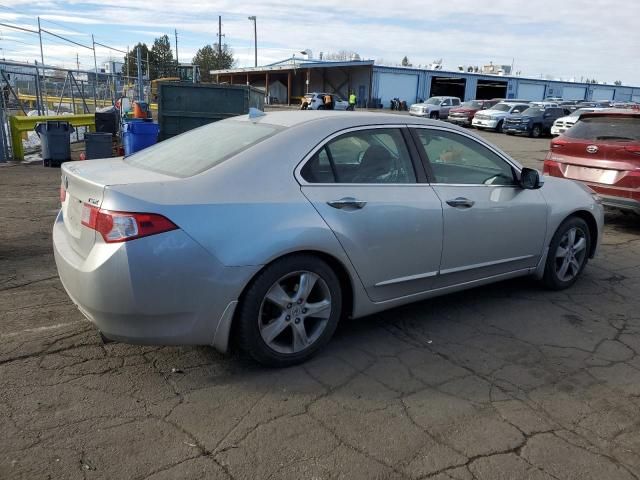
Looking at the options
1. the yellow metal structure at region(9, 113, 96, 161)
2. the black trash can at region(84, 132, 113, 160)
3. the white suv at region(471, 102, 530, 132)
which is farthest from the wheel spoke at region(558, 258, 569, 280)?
the white suv at region(471, 102, 530, 132)

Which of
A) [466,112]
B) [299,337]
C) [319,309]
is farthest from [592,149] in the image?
[466,112]

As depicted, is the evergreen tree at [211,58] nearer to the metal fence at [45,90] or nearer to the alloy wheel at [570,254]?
the metal fence at [45,90]

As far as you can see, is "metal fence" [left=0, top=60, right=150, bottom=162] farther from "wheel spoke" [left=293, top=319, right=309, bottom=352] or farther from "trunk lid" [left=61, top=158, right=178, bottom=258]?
"wheel spoke" [left=293, top=319, right=309, bottom=352]

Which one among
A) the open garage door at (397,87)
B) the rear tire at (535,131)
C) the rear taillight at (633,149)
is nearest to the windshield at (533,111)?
the rear tire at (535,131)

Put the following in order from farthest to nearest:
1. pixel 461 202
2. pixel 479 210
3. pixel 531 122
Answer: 1. pixel 531 122
2. pixel 479 210
3. pixel 461 202

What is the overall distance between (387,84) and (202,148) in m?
50.0

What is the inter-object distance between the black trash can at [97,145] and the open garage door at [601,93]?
216ft

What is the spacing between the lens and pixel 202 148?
3.72 meters

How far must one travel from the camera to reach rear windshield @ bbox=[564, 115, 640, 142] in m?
7.18

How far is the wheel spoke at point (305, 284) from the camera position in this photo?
10.9ft

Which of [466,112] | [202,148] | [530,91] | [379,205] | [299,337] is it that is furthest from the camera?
[530,91]

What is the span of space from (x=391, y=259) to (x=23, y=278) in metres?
3.26

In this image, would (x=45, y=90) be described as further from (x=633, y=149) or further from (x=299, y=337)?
(x=299, y=337)

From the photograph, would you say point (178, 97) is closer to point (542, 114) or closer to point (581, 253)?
point (581, 253)
